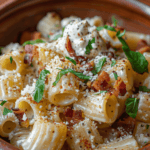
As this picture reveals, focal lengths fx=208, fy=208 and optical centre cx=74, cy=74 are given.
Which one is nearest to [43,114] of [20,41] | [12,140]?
[12,140]

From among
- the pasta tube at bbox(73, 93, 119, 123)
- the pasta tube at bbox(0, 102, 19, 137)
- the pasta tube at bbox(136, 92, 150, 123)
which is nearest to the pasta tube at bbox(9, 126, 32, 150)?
the pasta tube at bbox(0, 102, 19, 137)

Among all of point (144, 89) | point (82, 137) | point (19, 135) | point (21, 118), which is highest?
point (144, 89)

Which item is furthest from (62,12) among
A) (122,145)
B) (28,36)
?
(122,145)

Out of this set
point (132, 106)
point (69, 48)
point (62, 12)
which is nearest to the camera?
point (132, 106)

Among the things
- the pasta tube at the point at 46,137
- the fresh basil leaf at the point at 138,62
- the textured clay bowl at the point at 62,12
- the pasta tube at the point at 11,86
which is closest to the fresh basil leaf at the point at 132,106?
the fresh basil leaf at the point at 138,62

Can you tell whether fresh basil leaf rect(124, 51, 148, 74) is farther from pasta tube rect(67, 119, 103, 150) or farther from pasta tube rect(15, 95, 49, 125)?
pasta tube rect(15, 95, 49, 125)

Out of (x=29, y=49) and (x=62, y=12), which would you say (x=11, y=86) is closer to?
(x=29, y=49)
